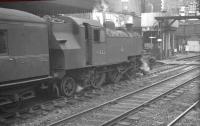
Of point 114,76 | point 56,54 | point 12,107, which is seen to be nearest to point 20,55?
point 12,107

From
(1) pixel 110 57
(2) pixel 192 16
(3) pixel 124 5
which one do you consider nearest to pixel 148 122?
(1) pixel 110 57

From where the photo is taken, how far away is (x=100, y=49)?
13.1 m

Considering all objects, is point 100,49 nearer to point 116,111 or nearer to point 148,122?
point 116,111

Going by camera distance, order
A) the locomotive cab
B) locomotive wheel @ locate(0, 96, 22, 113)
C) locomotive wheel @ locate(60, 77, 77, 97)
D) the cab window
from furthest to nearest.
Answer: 1. locomotive wheel @ locate(60, 77, 77, 97)
2. the locomotive cab
3. locomotive wheel @ locate(0, 96, 22, 113)
4. the cab window

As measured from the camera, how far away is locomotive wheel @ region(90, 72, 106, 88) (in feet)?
43.2

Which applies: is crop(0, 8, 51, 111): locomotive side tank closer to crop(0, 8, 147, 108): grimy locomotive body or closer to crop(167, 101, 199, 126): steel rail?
crop(0, 8, 147, 108): grimy locomotive body

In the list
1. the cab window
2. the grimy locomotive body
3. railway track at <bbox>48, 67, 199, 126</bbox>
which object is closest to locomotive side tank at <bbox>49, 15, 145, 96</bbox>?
the grimy locomotive body

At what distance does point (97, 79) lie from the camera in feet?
45.4

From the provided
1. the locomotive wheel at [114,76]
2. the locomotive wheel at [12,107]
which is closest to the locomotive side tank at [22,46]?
the locomotive wheel at [12,107]

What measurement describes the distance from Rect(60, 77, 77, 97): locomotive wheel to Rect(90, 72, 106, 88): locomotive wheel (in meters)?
1.37

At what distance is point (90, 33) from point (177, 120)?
5519mm

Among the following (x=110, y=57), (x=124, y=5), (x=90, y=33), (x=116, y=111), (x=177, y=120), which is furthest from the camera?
(x=124, y=5)

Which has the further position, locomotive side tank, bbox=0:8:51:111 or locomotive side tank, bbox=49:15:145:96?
locomotive side tank, bbox=49:15:145:96

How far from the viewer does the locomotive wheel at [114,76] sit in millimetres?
14970
